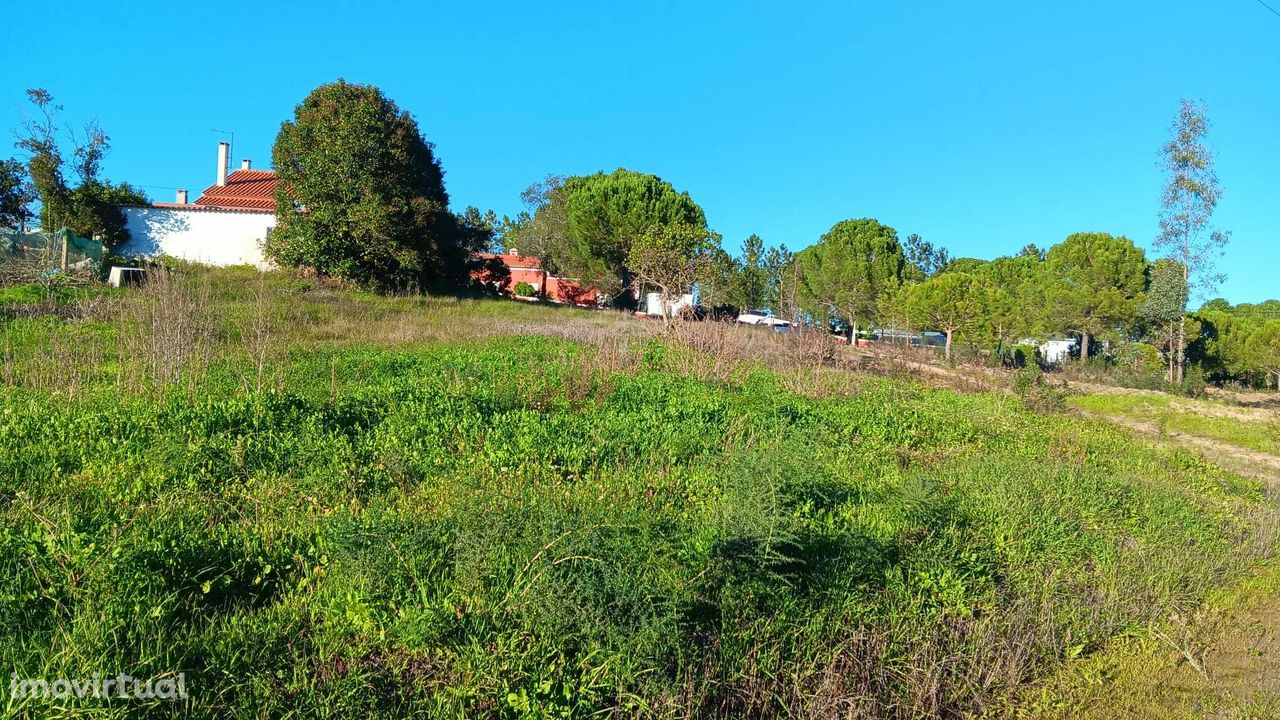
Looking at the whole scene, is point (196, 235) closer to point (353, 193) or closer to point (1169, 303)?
point (353, 193)

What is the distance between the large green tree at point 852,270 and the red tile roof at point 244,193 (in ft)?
89.8

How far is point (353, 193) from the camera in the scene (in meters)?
19.4

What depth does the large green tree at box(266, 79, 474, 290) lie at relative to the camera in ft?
62.3

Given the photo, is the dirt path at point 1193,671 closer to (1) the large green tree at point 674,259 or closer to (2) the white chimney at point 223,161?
(1) the large green tree at point 674,259

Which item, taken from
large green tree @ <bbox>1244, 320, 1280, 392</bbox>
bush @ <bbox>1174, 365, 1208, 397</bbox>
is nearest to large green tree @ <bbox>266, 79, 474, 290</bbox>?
bush @ <bbox>1174, 365, 1208, 397</bbox>

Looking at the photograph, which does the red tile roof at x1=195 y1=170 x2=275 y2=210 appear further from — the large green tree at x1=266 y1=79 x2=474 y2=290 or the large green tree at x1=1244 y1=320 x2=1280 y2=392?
the large green tree at x1=1244 y1=320 x2=1280 y2=392

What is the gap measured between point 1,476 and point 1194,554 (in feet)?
27.8

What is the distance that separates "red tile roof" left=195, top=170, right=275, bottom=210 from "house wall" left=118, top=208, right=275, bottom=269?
0.61m

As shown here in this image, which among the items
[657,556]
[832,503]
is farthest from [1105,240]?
[657,556]

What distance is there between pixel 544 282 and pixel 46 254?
88.7ft

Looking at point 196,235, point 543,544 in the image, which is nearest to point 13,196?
point 196,235

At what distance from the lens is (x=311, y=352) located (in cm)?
1041

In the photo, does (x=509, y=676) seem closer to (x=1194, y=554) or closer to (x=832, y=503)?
(x=832, y=503)

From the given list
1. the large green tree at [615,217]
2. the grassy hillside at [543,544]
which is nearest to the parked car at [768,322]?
the large green tree at [615,217]
